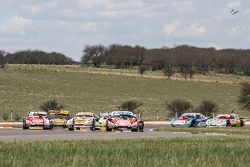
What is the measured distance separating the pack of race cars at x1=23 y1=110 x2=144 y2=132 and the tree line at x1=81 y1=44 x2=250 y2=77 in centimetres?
11754

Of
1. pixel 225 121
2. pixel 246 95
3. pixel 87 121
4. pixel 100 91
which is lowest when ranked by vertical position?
pixel 225 121

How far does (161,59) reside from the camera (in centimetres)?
18000

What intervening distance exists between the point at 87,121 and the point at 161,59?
5443 inches

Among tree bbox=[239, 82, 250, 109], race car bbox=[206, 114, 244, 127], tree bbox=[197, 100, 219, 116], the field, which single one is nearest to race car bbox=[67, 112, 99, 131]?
race car bbox=[206, 114, 244, 127]

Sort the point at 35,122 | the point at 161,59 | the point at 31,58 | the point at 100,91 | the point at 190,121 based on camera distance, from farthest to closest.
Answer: the point at 31,58, the point at 161,59, the point at 100,91, the point at 190,121, the point at 35,122

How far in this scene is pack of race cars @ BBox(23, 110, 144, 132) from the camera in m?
40.2

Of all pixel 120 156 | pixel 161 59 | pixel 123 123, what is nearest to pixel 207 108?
pixel 123 123

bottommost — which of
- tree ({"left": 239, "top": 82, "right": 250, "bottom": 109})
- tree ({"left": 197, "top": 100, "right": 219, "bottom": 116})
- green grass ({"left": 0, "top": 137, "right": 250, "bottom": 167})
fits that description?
green grass ({"left": 0, "top": 137, "right": 250, "bottom": 167})

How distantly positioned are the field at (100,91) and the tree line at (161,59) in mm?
41033

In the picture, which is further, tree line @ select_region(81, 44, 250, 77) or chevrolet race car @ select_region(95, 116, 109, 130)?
tree line @ select_region(81, 44, 250, 77)

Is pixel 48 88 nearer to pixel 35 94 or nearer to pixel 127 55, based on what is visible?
pixel 35 94

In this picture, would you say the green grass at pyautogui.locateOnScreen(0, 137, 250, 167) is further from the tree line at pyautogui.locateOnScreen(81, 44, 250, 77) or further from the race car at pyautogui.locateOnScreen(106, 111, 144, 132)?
the tree line at pyautogui.locateOnScreen(81, 44, 250, 77)

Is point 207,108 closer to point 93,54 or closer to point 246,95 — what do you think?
point 246,95

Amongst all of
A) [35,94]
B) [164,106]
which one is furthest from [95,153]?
[35,94]
